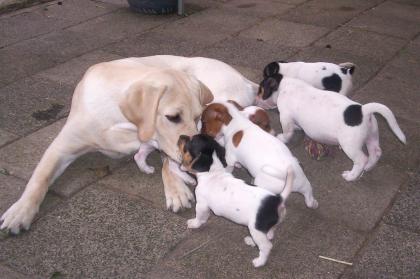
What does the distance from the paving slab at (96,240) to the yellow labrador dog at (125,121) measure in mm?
189

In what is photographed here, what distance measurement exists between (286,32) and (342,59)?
56.3 inches

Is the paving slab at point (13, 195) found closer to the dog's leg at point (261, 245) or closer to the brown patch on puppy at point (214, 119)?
the brown patch on puppy at point (214, 119)

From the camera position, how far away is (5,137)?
18.6 ft

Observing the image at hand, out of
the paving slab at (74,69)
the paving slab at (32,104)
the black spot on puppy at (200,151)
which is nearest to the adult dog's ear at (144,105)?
the black spot on puppy at (200,151)

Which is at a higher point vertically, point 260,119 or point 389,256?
point 260,119

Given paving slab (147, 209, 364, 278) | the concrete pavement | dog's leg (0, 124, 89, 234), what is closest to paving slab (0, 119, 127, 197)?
the concrete pavement

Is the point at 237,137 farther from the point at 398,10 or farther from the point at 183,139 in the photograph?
the point at 398,10

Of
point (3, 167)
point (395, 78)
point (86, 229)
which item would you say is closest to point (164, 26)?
point (395, 78)

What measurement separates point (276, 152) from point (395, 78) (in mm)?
3717

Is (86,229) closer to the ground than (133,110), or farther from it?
closer to the ground

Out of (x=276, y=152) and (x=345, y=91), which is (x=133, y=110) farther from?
(x=345, y=91)

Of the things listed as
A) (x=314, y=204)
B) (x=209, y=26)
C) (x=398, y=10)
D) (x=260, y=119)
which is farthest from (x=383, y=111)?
(x=398, y=10)

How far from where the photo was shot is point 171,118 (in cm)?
434

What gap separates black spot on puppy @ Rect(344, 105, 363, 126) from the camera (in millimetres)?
4648
